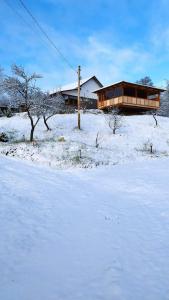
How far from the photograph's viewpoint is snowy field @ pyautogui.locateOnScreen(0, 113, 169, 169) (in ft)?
53.7

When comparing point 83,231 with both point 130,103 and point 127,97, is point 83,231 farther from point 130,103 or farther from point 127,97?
point 130,103

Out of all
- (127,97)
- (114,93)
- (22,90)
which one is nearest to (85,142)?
(22,90)

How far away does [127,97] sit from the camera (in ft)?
110

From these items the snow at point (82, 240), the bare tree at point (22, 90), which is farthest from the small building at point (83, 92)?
the snow at point (82, 240)

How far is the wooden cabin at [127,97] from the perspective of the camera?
33812 millimetres

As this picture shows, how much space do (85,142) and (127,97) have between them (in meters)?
14.4

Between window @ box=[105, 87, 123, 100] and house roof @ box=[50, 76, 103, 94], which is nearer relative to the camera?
window @ box=[105, 87, 123, 100]

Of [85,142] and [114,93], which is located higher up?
[114,93]

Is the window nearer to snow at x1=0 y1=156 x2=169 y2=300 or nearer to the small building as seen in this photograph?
the small building

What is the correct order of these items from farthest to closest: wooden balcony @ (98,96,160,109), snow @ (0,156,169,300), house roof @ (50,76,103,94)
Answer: house roof @ (50,76,103,94) → wooden balcony @ (98,96,160,109) → snow @ (0,156,169,300)

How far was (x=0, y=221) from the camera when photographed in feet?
19.9

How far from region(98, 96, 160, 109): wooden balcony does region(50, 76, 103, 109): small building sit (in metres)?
4.49

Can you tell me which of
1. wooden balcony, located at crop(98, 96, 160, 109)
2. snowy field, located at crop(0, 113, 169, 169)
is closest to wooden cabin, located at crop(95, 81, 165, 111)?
wooden balcony, located at crop(98, 96, 160, 109)

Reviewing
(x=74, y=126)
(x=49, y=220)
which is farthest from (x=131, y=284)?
(x=74, y=126)
